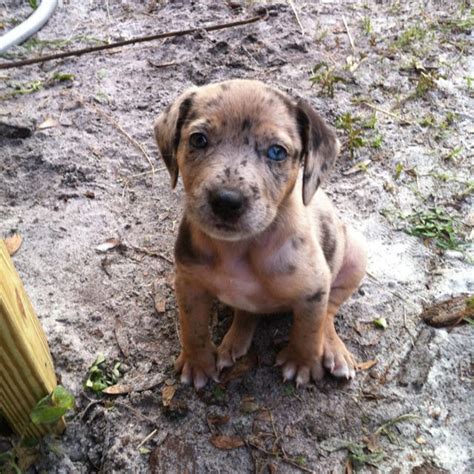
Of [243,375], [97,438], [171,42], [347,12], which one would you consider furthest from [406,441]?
[347,12]

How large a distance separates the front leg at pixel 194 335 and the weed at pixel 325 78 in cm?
356

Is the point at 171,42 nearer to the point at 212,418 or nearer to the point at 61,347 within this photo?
the point at 61,347

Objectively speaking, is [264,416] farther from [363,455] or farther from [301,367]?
[363,455]

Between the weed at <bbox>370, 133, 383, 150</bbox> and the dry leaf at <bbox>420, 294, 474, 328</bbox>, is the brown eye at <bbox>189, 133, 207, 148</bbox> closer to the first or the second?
the dry leaf at <bbox>420, 294, 474, 328</bbox>

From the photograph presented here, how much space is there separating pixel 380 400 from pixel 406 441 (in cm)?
33

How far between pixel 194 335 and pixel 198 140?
1.32 m

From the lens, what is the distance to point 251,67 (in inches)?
275

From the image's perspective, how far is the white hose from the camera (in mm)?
7113

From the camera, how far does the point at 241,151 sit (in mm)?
3408

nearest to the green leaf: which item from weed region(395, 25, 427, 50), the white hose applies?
weed region(395, 25, 427, 50)

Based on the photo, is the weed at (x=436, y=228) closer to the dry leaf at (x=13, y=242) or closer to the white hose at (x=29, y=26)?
the dry leaf at (x=13, y=242)

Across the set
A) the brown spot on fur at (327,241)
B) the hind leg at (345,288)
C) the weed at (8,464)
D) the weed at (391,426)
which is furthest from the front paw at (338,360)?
the weed at (8,464)

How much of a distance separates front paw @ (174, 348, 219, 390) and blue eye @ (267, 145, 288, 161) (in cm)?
144

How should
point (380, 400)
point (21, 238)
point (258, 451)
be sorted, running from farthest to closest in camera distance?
1. point (21, 238)
2. point (380, 400)
3. point (258, 451)
